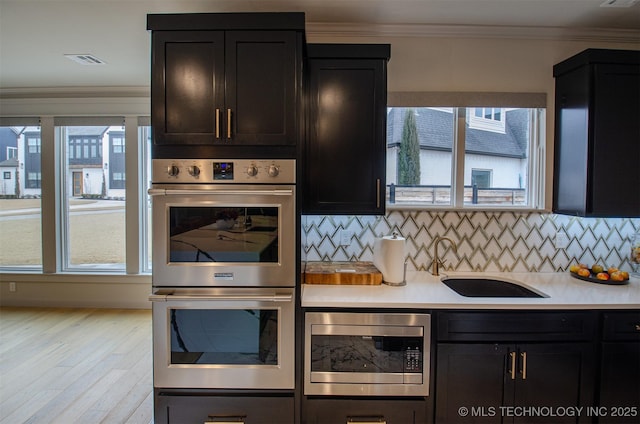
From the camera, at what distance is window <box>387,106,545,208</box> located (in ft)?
7.98

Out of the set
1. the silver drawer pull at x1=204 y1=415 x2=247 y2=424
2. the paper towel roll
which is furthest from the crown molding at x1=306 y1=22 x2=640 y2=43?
the silver drawer pull at x1=204 y1=415 x2=247 y2=424

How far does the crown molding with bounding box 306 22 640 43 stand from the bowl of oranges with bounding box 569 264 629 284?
1675mm

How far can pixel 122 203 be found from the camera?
12.7 ft

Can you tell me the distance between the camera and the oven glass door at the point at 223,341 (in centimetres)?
167

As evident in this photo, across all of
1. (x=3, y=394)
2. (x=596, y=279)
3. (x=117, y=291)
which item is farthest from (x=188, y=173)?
(x=117, y=291)

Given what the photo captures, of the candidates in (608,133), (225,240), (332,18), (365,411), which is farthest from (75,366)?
(608,133)

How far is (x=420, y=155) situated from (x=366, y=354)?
59.3 inches

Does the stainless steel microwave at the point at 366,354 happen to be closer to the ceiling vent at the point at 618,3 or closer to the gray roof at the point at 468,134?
the gray roof at the point at 468,134

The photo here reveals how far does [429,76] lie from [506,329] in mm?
1773

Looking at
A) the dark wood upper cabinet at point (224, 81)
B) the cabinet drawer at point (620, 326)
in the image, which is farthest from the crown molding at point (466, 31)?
the cabinet drawer at point (620, 326)

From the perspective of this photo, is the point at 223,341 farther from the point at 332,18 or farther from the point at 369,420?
the point at 332,18

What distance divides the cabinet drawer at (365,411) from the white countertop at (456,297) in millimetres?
520

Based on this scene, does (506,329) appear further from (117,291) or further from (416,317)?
(117,291)

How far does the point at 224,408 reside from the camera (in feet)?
5.57
